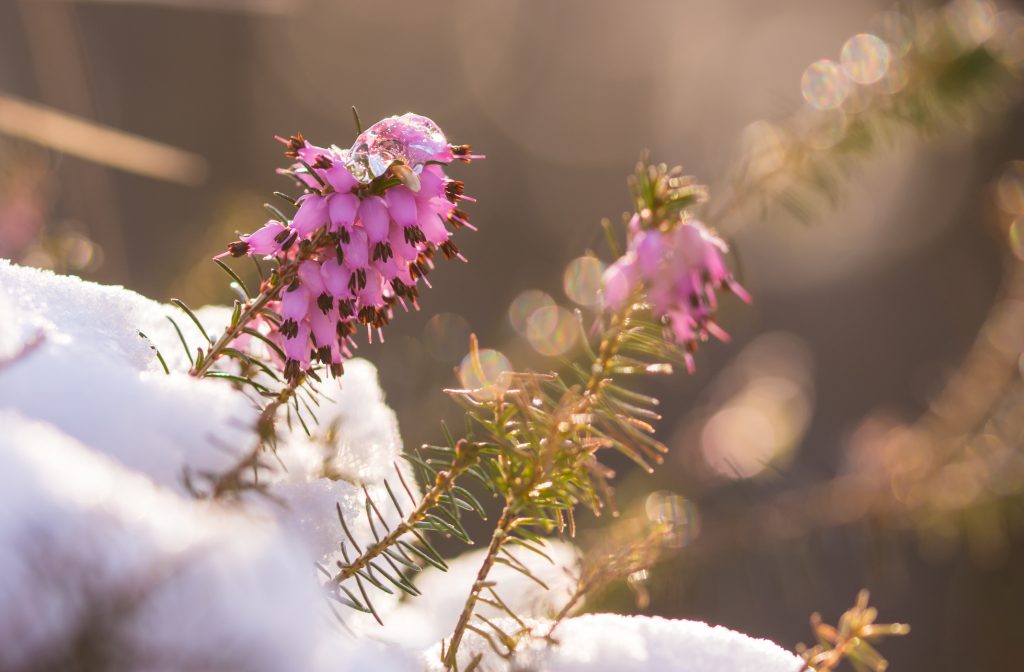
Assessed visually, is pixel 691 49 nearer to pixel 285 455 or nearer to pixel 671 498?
pixel 671 498

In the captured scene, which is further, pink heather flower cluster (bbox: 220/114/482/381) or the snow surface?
pink heather flower cluster (bbox: 220/114/482/381)

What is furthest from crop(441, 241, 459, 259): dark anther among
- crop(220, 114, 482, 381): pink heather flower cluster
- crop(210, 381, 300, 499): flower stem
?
crop(210, 381, 300, 499): flower stem

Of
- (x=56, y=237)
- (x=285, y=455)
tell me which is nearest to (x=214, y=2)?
(x=56, y=237)

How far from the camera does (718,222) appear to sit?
0.89 meters

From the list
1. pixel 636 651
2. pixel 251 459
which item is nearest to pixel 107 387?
pixel 251 459

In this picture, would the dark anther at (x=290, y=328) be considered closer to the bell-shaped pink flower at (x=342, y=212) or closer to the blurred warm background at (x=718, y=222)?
the bell-shaped pink flower at (x=342, y=212)

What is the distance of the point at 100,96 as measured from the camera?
8.98 ft

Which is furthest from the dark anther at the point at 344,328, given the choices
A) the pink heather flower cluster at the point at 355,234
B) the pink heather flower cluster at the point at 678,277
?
the pink heather flower cluster at the point at 678,277

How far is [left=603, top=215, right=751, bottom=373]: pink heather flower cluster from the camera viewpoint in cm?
36

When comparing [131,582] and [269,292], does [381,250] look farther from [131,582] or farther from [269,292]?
[131,582]

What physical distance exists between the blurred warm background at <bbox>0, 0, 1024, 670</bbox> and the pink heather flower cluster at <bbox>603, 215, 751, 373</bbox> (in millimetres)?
87

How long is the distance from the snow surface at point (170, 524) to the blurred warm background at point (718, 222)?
209 millimetres

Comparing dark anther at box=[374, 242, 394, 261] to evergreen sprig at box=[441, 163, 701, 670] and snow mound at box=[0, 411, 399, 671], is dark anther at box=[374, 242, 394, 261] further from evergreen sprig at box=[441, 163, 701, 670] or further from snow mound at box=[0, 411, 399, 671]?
snow mound at box=[0, 411, 399, 671]


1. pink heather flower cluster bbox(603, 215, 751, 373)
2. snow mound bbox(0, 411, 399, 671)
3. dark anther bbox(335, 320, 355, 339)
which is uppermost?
pink heather flower cluster bbox(603, 215, 751, 373)
